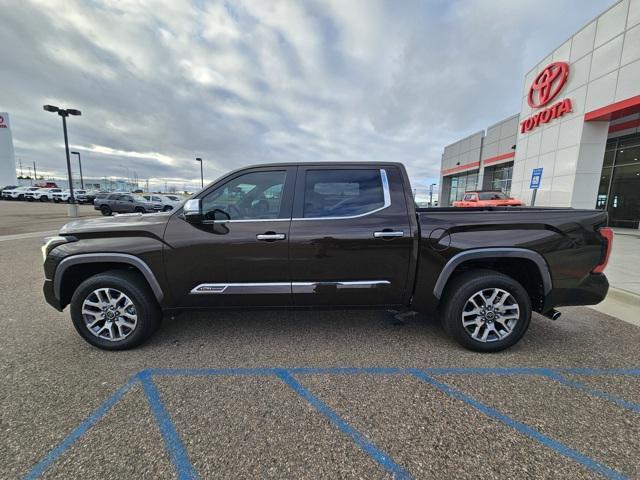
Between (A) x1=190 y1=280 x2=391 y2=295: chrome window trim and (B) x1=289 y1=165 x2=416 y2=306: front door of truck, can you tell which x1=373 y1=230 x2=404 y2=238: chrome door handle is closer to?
(B) x1=289 y1=165 x2=416 y2=306: front door of truck

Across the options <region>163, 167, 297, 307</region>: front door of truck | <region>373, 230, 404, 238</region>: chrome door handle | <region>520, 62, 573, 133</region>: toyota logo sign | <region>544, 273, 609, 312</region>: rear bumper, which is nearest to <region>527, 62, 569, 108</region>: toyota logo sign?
<region>520, 62, 573, 133</region>: toyota logo sign

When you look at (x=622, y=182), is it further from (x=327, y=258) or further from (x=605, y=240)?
(x=327, y=258)

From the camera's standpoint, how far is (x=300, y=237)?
2.87 m

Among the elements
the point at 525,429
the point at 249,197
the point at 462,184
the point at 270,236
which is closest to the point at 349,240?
the point at 270,236

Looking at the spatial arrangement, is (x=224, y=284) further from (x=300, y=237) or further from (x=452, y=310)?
(x=452, y=310)

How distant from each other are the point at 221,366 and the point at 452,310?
2.28 meters

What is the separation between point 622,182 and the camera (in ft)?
45.3

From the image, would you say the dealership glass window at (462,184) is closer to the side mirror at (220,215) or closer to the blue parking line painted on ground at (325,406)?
→ the blue parking line painted on ground at (325,406)

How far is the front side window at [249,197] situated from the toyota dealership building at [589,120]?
13.5 m

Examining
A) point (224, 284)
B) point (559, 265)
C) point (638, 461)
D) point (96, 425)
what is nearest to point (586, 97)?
point (559, 265)

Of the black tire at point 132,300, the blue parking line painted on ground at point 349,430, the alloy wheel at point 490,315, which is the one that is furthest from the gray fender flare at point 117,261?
the alloy wheel at point 490,315

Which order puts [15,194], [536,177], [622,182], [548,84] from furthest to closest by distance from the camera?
[15,194] < [622,182] < [548,84] < [536,177]

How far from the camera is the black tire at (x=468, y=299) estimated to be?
290 cm

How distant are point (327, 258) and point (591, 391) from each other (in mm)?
2422
